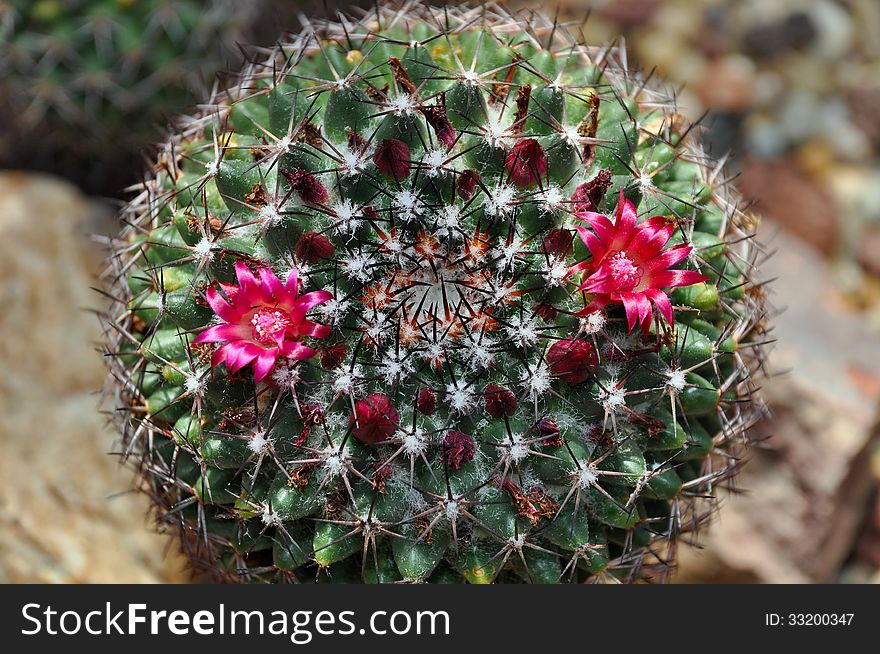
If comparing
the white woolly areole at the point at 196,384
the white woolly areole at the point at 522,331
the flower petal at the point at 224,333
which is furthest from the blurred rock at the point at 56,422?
the white woolly areole at the point at 522,331

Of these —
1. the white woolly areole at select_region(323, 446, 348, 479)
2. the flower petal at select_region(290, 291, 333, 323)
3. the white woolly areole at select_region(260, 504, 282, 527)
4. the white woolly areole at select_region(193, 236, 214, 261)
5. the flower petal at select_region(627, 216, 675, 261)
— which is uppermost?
the white woolly areole at select_region(193, 236, 214, 261)

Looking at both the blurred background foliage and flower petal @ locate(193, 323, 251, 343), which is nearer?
flower petal @ locate(193, 323, 251, 343)

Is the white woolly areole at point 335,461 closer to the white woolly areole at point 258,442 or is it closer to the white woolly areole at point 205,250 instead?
the white woolly areole at point 258,442

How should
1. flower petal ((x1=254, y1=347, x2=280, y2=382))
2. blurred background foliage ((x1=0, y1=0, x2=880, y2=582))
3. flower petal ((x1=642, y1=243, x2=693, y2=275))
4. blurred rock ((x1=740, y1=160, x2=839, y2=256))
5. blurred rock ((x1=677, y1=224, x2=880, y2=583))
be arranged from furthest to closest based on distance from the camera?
blurred rock ((x1=740, y1=160, x2=839, y2=256))
blurred rock ((x1=677, y1=224, x2=880, y2=583))
blurred background foliage ((x1=0, y1=0, x2=880, y2=582))
flower petal ((x1=642, y1=243, x2=693, y2=275))
flower petal ((x1=254, y1=347, x2=280, y2=382))

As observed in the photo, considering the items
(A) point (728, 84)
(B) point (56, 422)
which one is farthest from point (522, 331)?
(A) point (728, 84)

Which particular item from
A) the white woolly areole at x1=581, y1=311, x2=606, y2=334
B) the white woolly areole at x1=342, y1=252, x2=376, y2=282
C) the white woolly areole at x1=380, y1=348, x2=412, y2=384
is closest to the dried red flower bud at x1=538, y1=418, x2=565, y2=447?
the white woolly areole at x1=581, y1=311, x2=606, y2=334

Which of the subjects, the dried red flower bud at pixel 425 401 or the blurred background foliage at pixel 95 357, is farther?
the blurred background foliage at pixel 95 357

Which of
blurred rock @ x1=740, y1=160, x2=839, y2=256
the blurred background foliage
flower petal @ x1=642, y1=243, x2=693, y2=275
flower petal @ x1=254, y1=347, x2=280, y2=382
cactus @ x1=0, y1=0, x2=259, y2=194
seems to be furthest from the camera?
blurred rock @ x1=740, y1=160, x2=839, y2=256

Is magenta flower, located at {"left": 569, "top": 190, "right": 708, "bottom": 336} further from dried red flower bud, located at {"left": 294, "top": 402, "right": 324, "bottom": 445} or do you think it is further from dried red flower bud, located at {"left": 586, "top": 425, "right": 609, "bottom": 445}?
dried red flower bud, located at {"left": 294, "top": 402, "right": 324, "bottom": 445}

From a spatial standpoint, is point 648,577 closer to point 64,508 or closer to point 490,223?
point 490,223
